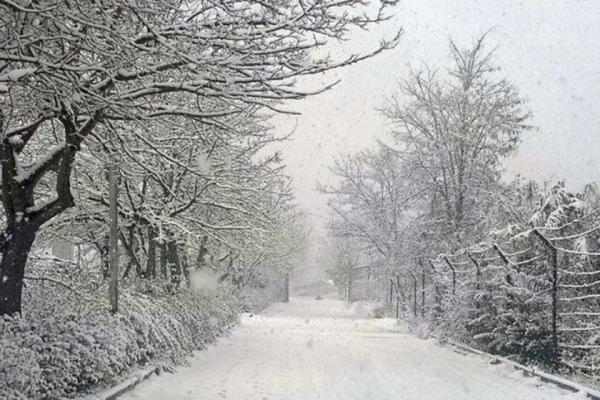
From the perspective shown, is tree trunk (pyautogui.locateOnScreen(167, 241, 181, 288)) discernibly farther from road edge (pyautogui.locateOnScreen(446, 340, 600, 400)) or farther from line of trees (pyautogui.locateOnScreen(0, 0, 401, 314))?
line of trees (pyautogui.locateOnScreen(0, 0, 401, 314))

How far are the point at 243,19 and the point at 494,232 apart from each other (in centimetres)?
1130

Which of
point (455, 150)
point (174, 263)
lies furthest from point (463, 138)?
point (174, 263)

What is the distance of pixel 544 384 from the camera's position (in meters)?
12.4

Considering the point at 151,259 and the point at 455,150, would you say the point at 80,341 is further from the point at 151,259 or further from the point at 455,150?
the point at 455,150

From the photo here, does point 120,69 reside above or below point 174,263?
above

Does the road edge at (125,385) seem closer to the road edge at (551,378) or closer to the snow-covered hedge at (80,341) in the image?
the snow-covered hedge at (80,341)

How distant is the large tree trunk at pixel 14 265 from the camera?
8977mm

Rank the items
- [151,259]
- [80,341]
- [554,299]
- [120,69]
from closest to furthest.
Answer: [120,69] < [80,341] < [554,299] < [151,259]

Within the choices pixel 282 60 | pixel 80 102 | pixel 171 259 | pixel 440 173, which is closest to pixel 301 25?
pixel 282 60

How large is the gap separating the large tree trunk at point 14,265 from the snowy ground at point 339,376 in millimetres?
2160

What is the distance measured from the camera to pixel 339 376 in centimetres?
1342

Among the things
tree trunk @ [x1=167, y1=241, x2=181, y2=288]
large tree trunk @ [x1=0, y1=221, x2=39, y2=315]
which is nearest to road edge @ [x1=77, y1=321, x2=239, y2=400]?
large tree trunk @ [x1=0, y1=221, x2=39, y2=315]

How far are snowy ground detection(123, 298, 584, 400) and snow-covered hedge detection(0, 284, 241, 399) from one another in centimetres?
54

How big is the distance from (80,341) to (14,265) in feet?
4.18
